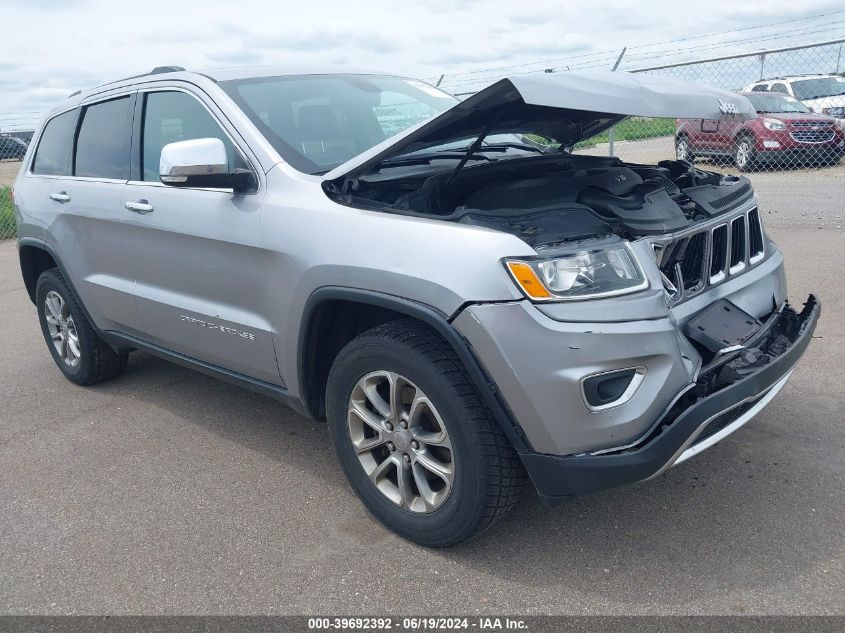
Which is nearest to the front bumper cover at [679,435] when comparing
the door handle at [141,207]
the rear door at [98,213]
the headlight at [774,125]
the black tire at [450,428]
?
the black tire at [450,428]

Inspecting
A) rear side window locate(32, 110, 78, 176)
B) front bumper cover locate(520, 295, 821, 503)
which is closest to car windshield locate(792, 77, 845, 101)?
rear side window locate(32, 110, 78, 176)

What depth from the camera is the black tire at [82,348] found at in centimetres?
495

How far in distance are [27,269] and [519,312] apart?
418 centimetres

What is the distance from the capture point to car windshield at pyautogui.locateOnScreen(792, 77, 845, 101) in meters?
A: 16.8

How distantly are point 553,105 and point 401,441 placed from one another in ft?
4.38

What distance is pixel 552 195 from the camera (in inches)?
124

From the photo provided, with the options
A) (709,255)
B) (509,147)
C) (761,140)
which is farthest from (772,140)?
(709,255)

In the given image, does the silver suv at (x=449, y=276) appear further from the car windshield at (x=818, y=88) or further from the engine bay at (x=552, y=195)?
the car windshield at (x=818, y=88)

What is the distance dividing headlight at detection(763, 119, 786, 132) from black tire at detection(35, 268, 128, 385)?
11.2 meters

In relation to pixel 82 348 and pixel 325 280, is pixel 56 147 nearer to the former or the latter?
pixel 82 348

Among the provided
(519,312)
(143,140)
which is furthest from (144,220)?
(519,312)

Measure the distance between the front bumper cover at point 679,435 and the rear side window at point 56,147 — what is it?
370 centimetres

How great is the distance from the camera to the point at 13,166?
79.2 feet

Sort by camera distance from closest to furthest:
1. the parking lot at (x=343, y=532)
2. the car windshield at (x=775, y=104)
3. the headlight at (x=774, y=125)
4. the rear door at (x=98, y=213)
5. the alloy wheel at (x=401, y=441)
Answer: the parking lot at (x=343, y=532)
the alloy wheel at (x=401, y=441)
the rear door at (x=98, y=213)
the headlight at (x=774, y=125)
the car windshield at (x=775, y=104)
